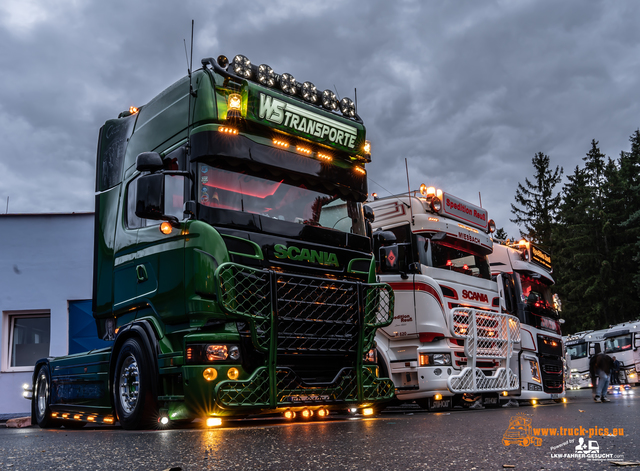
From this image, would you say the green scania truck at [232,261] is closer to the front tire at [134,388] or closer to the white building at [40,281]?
the front tire at [134,388]

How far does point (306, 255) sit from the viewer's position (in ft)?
23.5

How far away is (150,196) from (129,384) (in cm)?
219

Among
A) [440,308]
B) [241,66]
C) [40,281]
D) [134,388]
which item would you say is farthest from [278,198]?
[40,281]

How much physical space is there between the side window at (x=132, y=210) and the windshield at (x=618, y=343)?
33636 mm

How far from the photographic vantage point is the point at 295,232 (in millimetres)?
7207

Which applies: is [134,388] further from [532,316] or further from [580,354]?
[580,354]

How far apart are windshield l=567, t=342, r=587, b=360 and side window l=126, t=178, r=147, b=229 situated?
117 feet

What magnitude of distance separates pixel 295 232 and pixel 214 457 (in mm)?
3388

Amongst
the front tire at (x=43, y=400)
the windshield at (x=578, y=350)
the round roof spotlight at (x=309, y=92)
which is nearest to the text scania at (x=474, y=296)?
the round roof spotlight at (x=309, y=92)

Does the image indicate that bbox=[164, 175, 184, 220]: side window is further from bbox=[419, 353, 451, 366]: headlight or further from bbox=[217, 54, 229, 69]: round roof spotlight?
bbox=[419, 353, 451, 366]: headlight

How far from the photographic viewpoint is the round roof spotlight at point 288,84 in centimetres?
788

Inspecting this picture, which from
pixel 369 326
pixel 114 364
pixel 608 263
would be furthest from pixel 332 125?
pixel 608 263

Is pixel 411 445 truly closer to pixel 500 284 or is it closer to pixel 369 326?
pixel 369 326
